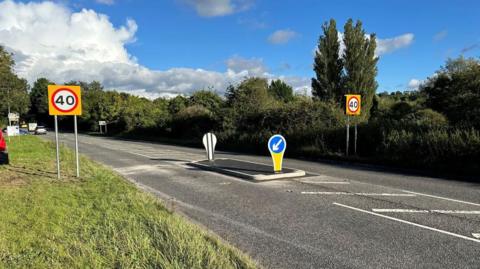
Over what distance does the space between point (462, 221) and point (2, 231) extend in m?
7.09

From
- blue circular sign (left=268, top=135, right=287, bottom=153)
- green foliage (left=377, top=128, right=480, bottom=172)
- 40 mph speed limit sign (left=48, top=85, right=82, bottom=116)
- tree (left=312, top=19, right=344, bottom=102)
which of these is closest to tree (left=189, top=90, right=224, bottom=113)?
tree (left=312, top=19, right=344, bottom=102)

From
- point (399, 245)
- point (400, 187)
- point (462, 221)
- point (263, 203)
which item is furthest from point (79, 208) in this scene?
point (400, 187)

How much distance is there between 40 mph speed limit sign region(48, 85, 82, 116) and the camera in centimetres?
959

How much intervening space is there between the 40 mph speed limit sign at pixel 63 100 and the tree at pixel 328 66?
128ft

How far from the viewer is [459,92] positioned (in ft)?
68.3

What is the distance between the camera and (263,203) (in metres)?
7.50

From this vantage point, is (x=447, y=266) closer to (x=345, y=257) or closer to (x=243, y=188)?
Answer: (x=345, y=257)

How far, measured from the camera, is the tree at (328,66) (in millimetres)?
A: 46312

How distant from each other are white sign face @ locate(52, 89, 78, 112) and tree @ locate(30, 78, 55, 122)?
110m

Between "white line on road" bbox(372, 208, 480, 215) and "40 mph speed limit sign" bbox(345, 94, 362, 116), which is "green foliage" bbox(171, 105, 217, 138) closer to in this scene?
"40 mph speed limit sign" bbox(345, 94, 362, 116)

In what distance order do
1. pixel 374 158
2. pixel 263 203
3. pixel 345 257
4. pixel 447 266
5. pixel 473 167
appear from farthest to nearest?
1. pixel 374 158
2. pixel 473 167
3. pixel 263 203
4. pixel 345 257
5. pixel 447 266

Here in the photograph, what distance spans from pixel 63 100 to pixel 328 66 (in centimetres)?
4088

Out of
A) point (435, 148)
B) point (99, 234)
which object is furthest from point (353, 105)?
point (99, 234)

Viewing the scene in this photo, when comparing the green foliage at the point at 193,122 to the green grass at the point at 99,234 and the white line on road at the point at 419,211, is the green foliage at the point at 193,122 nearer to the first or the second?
the green grass at the point at 99,234
